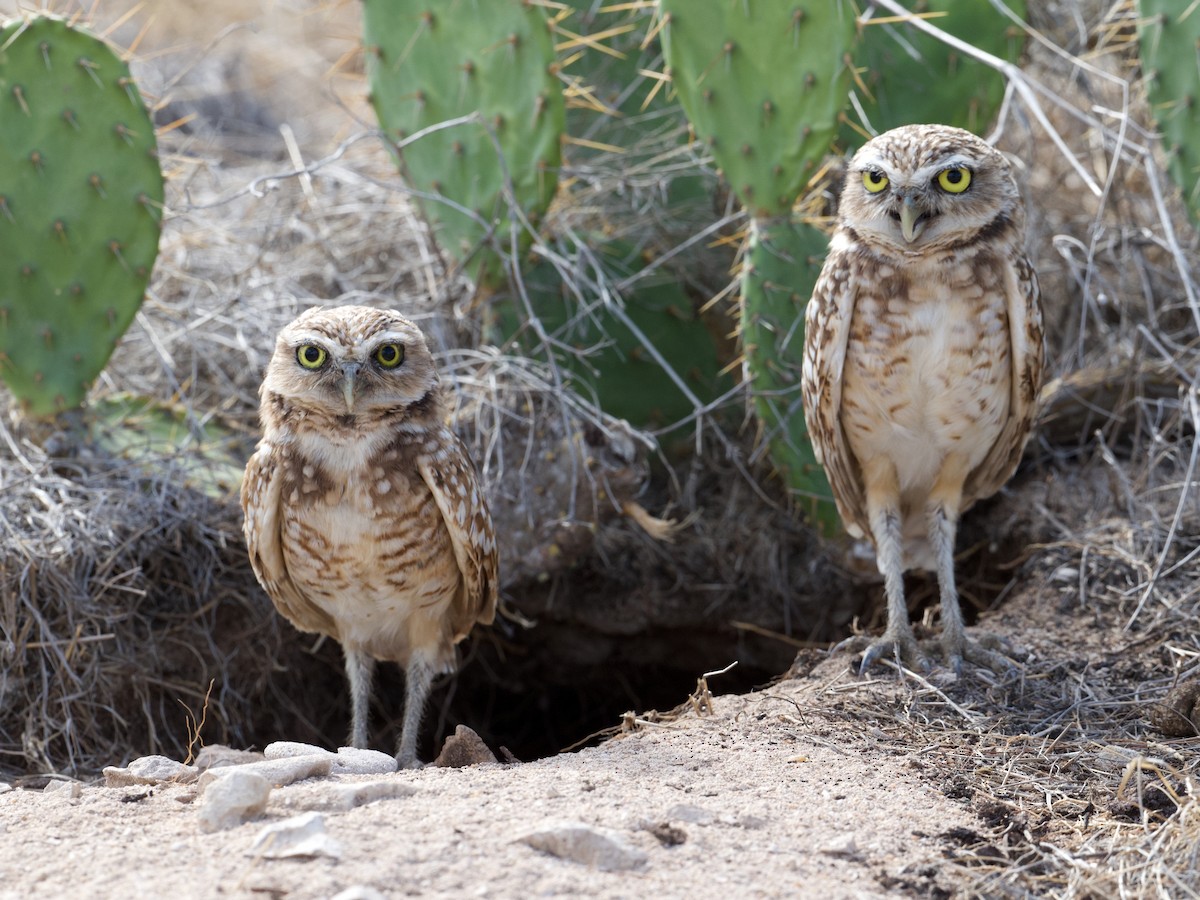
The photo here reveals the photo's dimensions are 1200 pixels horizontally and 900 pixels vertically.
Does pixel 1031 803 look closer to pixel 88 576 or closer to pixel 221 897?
pixel 221 897

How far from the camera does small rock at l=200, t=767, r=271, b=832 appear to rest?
2.88 meters

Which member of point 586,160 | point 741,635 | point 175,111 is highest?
point 175,111

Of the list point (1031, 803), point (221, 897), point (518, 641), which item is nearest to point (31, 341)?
point (518, 641)

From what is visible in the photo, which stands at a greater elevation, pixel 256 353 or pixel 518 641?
pixel 256 353

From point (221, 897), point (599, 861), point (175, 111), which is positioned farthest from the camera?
point (175, 111)

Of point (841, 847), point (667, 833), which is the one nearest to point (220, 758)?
point (667, 833)

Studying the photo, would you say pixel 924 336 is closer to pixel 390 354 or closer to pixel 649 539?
pixel 390 354

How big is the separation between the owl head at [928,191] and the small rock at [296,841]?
2.63m

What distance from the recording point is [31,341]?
5.02 meters

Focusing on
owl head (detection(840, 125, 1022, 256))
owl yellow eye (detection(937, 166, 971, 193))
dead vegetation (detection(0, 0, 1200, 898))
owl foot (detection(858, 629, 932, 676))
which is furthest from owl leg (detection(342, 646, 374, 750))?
owl yellow eye (detection(937, 166, 971, 193))

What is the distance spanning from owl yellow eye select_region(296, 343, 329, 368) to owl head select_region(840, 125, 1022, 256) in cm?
190

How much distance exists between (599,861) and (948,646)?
7.11ft

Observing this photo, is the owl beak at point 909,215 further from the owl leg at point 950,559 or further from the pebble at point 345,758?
the pebble at point 345,758

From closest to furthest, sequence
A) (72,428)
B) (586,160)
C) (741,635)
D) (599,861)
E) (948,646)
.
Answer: (599,861), (948,646), (72,428), (741,635), (586,160)
